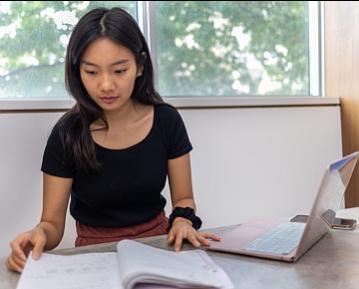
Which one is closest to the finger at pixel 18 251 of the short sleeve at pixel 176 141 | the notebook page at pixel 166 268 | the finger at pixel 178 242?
the notebook page at pixel 166 268

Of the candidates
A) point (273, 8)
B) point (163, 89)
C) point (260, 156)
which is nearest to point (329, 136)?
point (260, 156)

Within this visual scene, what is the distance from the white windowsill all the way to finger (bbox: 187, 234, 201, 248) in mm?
757

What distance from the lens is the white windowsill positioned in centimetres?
143

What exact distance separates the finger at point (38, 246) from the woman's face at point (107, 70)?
0.39 metres

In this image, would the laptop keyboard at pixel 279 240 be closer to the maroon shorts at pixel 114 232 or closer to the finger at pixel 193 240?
the finger at pixel 193 240

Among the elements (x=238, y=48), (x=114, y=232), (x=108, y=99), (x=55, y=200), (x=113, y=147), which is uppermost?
(x=238, y=48)

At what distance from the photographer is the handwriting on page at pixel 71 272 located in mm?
676

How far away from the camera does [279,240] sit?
2.97ft

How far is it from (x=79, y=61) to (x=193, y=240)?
519 mm

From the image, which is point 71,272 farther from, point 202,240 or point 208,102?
point 208,102

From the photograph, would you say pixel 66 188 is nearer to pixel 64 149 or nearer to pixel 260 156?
pixel 64 149

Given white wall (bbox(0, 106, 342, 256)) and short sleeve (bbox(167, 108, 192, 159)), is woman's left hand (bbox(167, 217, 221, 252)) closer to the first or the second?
short sleeve (bbox(167, 108, 192, 159))

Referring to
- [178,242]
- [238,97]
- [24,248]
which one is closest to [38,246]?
[24,248]

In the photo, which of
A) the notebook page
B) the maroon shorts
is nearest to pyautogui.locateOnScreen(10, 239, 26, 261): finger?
the notebook page
